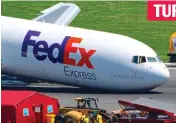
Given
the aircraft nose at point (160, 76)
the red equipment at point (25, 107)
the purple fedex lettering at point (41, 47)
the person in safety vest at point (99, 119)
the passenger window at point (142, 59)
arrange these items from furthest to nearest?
1. the purple fedex lettering at point (41, 47)
2. the aircraft nose at point (160, 76)
3. the passenger window at point (142, 59)
4. the person in safety vest at point (99, 119)
5. the red equipment at point (25, 107)

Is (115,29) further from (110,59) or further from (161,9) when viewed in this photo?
(110,59)

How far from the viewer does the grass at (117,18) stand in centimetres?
7306

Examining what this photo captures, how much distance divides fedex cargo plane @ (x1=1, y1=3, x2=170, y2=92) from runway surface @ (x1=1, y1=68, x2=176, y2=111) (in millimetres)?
559

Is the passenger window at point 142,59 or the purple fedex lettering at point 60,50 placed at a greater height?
the purple fedex lettering at point 60,50

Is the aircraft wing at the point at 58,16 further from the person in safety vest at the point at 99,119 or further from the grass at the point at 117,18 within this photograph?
the person in safety vest at the point at 99,119

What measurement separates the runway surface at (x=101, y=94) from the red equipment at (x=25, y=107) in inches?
301

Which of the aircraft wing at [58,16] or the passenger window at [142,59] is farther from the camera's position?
the aircraft wing at [58,16]

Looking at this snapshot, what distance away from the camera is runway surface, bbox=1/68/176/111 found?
140 feet

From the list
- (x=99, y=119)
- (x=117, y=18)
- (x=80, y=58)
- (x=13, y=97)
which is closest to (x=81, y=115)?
(x=99, y=119)

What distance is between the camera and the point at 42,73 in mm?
45844

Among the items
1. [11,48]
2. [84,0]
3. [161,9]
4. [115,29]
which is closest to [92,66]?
[11,48]

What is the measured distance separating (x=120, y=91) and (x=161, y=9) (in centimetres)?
3965

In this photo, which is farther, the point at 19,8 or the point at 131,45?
the point at 19,8

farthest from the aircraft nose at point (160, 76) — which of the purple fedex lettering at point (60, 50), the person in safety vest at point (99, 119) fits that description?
the person in safety vest at point (99, 119)
